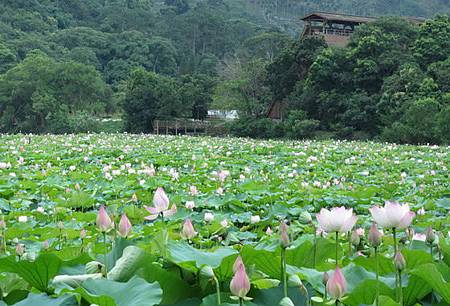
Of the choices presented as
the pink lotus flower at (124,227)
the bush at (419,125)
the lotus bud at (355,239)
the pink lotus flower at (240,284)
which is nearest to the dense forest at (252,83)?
the bush at (419,125)

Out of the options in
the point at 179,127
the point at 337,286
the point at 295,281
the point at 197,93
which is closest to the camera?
the point at 337,286

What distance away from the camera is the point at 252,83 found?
94.6 ft

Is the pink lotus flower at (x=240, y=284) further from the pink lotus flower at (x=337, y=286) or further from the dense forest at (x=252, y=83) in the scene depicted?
the dense forest at (x=252, y=83)

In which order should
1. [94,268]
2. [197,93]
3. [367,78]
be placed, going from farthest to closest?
1. [197,93]
2. [367,78]
3. [94,268]

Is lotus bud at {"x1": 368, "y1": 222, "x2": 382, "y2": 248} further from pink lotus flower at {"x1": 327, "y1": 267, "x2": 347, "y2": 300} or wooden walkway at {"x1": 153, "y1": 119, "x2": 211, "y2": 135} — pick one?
wooden walkway at {"x1": 153, "y1": 119, "x2": 211, "y2": 135}

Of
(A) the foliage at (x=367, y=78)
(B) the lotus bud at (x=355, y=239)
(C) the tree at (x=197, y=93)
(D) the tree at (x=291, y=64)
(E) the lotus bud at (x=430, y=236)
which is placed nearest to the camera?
(E) the lotus bud at (x=430, y=236)

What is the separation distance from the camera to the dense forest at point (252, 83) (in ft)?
70.4

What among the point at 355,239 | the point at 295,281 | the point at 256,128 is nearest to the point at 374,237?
the point at 295,281

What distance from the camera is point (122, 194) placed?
4.04 m

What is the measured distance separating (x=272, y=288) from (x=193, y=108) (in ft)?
101

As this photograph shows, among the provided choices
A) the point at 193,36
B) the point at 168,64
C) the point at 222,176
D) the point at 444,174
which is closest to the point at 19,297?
the point at 222,176

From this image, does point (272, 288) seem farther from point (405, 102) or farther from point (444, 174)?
point (405, 102)

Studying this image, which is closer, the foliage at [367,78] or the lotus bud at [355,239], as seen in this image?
the lotus bud at [355,239]

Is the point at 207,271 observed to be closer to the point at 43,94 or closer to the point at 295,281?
the point at 295,281
